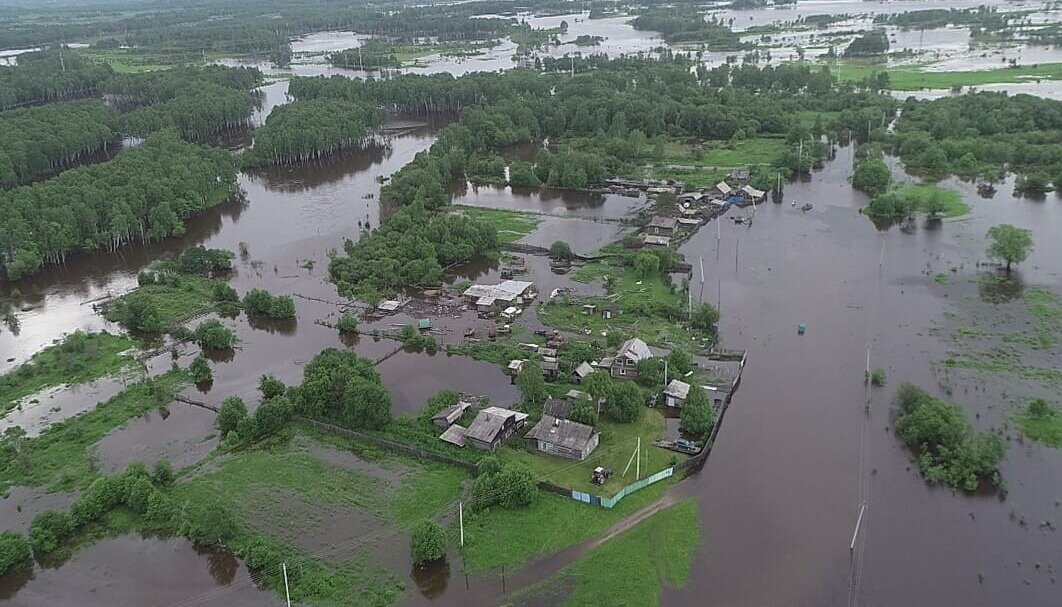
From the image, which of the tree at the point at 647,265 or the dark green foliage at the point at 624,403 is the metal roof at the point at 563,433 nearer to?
the dark green foliage at the point at 624,403

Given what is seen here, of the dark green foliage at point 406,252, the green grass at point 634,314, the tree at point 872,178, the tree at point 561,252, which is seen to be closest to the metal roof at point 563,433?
the green grass at point 634,314

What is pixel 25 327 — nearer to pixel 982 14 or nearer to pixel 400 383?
pixel 400 383

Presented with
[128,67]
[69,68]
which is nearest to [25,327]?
[69,68]

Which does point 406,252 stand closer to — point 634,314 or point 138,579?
point 634,314

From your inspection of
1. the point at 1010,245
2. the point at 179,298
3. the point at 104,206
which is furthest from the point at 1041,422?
the point at 104,206

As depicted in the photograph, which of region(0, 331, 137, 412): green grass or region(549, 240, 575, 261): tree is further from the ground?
region(549, 240, 575, 261): tree

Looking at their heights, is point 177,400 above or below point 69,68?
below

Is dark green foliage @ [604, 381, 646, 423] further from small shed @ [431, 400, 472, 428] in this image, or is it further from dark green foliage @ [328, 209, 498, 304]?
dark green foliage @ [328, 209, 498, 304]

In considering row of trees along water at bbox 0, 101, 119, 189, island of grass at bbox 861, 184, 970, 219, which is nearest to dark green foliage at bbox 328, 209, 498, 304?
island of grass at bbox 861, 184, 970, 219
